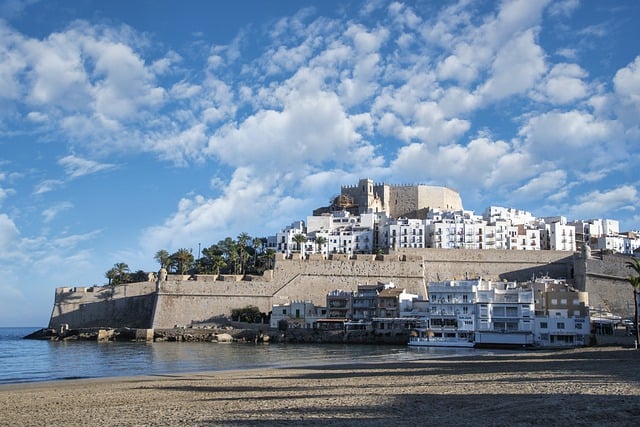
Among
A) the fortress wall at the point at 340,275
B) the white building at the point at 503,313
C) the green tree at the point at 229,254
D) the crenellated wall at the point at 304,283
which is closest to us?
the white building at the point at 503,313

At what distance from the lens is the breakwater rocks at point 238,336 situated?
56812 mm

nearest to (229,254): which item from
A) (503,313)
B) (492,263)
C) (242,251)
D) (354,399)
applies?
(242,251)

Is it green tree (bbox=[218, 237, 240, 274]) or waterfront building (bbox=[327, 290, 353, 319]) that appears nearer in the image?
waterfront building (bbox=[327, 290, 353, 319])

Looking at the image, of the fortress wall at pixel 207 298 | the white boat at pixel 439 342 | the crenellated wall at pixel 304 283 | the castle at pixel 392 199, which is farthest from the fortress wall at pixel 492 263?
the castle at pixel 392 199

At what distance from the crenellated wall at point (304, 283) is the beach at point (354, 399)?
131 feet

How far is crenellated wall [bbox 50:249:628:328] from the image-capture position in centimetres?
6438

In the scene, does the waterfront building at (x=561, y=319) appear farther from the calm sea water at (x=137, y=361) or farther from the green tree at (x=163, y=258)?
the green tree at (x=163, y=258)

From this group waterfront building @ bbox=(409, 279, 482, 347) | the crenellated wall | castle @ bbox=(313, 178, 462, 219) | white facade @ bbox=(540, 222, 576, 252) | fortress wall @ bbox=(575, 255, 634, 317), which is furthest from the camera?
castle @ bbox=(313, 178, 462, 219)

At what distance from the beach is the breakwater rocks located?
31.8 m

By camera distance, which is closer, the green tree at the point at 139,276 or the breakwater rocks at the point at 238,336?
the breakwater rocks at the point at 238,336

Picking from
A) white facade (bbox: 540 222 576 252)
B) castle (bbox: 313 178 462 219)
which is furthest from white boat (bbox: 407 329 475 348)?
castle (bbox: 313 178 462 219)

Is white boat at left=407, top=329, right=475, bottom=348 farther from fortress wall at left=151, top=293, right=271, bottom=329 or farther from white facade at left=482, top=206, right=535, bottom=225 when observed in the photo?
white facade at left=482, top=206, right=535, bottom=225

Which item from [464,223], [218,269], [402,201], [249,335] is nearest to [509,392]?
[249,335]

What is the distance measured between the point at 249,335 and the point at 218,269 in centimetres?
1699
